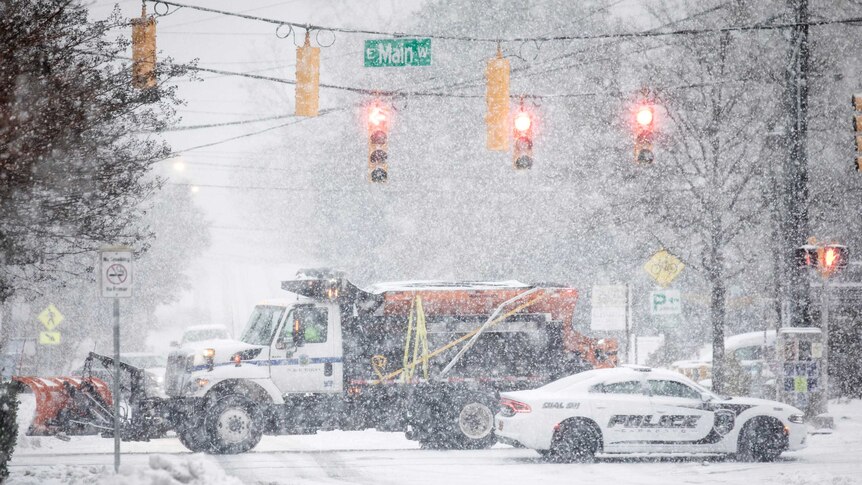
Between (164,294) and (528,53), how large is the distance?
2118 centimetres

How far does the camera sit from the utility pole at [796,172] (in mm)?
22094

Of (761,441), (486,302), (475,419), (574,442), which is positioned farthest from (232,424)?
(761,441)

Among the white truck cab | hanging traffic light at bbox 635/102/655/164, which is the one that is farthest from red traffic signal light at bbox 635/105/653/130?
the white truck cab

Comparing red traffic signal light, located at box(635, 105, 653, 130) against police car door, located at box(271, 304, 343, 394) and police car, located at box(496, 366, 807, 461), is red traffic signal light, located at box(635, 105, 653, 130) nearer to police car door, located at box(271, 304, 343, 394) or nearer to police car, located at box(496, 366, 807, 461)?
police car, located at box(496, 366, 807, 461)

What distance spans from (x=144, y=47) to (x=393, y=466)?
719cm

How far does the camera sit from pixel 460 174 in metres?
44.4

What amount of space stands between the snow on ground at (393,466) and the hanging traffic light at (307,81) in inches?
220

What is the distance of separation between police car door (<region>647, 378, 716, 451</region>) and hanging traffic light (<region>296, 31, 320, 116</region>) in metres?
7.02

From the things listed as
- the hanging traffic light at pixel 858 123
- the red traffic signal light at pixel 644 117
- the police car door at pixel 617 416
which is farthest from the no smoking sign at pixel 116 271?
the hanging traffic light at pixel 858 123

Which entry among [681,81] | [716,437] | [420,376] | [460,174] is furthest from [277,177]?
[716,437]

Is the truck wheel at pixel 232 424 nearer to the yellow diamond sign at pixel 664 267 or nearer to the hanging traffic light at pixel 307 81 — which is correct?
the hanging traffic light at pixel 307 81

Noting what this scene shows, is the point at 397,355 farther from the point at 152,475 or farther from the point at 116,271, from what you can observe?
the point at 152,475

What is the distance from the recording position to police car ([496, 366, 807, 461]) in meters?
16.3

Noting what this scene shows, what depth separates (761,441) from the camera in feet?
54.2
